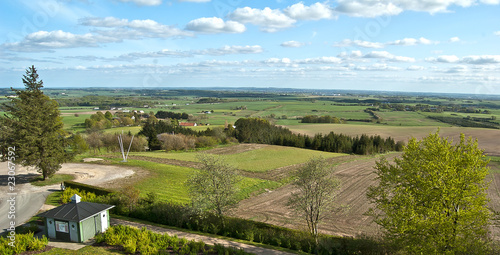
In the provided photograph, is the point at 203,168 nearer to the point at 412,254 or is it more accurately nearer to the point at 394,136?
the point at 412,254

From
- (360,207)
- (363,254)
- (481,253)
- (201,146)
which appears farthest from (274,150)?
(481,253)

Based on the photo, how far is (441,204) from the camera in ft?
50.5

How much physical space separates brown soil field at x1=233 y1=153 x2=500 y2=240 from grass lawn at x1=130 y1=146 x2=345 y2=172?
35.3 feet

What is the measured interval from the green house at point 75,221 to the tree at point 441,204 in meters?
18.0

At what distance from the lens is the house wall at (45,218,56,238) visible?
19.9 metres

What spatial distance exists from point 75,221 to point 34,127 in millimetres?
16206

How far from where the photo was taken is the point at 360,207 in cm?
2989

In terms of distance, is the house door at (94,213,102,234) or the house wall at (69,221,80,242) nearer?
the house wall at (69,221,80,242)

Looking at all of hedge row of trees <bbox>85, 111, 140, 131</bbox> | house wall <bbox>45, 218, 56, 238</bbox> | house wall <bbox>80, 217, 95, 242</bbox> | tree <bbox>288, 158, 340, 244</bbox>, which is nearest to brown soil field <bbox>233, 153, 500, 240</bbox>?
tree <bbox>288, 158, 340, 244</bbox>

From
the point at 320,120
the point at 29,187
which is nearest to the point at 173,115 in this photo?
the point at 320,120

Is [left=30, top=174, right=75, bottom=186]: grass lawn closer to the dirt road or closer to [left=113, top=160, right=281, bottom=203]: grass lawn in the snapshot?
the dirt road

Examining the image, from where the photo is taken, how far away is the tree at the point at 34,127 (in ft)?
99.0

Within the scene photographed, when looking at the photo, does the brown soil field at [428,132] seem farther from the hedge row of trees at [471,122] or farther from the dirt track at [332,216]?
the dirt track at [332,216]

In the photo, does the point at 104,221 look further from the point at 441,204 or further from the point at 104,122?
the point at 104,122
